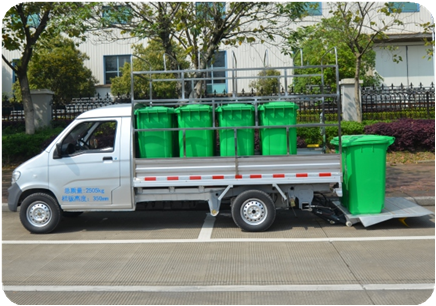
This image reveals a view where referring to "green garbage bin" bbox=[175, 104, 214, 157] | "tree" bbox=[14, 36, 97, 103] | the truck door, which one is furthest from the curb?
"tree" bbox=[14, 36, 97, 103]

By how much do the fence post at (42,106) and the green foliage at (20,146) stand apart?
1.77 m

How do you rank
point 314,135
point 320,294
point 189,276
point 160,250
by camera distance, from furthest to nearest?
1. point 314,135
2. point 160,250
3. point 189,276
4. point 320,294

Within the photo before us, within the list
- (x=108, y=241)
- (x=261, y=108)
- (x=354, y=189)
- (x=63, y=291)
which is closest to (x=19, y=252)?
(x=108, y=241)

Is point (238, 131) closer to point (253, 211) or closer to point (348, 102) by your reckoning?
point (253, 211)

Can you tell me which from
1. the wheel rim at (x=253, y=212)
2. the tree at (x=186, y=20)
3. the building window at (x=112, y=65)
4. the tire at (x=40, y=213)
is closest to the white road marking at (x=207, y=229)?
the wheel rim at (x=253, y=212)

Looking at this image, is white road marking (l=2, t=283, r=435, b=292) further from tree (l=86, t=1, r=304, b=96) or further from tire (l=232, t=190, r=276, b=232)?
tree (l=86, t=1, r=304, b=96)

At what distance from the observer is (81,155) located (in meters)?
8.48

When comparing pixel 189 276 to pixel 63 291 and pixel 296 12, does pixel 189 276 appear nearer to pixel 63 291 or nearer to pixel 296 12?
pixel 63 291

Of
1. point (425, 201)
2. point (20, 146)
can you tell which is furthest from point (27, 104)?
point (425, 201)

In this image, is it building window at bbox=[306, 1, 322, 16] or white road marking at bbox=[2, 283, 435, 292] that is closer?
white road marking at bbox=[2, 283, 435, 292]

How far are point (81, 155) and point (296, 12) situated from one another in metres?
6.71

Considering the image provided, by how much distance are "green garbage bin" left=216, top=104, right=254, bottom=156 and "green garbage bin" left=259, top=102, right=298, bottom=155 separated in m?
0.26

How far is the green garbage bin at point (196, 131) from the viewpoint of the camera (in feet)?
27.6

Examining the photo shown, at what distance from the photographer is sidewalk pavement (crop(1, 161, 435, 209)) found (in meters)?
10.5
